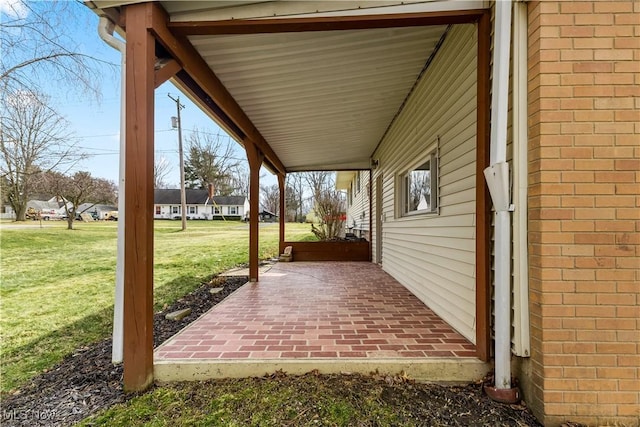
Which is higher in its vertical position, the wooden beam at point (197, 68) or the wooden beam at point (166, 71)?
the wooden beam at point (197, 68)

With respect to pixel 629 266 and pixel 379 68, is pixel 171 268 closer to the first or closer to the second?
pixel 379 68

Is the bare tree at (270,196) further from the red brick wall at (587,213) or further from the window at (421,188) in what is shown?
the red brick wall at (587,213)

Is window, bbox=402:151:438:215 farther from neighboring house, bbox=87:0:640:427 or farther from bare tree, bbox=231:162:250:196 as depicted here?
bare tree, bbox=231:162:250:196

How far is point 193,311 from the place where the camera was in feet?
13.2

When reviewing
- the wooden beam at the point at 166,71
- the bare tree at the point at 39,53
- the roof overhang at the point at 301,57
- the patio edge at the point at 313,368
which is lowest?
the patio edge at the point at 313,368

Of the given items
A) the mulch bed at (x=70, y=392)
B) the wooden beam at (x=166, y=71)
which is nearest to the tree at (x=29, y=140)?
the wooden beam at (x=166, y=71)

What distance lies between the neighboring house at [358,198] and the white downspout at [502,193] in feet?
22.4

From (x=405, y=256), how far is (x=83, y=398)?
4269 mm

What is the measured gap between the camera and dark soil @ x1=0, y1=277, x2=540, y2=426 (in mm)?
1879

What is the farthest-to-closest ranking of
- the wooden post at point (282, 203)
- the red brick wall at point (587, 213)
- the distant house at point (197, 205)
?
1. the distant house at point (197, 205)
2. the wooden post at point (282, 203)
3. the red brick wall at point (587, 213)

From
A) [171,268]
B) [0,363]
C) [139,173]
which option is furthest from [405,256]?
[171,268]

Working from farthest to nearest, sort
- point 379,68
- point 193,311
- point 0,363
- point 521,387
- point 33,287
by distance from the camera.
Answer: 1. point 33,287
2. point 193,311
3. point 379,68
4. point 0,363
5. point 521,387

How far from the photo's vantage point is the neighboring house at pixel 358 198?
9664 millimetres

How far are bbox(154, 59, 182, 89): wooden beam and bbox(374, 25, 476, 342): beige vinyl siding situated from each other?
257 centimetres
